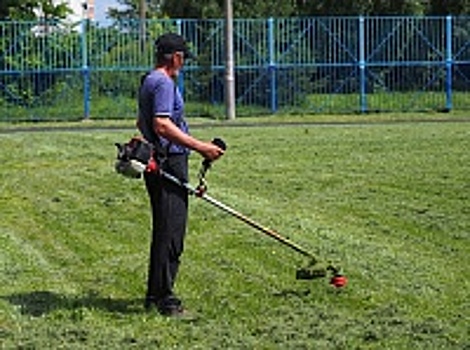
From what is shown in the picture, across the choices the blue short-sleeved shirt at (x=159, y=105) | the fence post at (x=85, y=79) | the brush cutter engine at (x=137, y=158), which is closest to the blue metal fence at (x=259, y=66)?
the fence post at (x=85, y=79)

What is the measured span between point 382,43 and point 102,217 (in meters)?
23.5

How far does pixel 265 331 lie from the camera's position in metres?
7.64

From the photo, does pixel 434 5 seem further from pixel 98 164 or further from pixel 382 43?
pixel 98 164

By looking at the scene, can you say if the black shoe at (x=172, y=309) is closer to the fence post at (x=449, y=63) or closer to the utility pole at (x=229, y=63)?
the utility pole at (x=229, y=63)

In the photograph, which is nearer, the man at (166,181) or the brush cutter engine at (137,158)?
the brush cutter engine at (137,158)

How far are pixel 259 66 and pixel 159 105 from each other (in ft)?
86.0

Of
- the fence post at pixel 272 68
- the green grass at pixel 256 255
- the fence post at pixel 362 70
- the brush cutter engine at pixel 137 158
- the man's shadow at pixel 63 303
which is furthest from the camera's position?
the fence post at pixel 362 70

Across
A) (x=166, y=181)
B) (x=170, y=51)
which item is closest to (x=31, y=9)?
(x=170, y=51)

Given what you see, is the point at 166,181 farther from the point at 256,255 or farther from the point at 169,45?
the point at 256,255

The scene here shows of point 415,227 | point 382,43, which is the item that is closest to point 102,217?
point 415,227

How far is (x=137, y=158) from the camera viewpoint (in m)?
7.95

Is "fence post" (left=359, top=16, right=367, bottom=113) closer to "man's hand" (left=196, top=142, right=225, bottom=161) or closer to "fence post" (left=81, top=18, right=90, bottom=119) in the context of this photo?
"fence post" (left=81, top=18, right=90, bottom=119)

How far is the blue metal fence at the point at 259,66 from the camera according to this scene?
32969mm

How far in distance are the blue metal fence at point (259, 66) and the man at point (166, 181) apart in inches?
978
